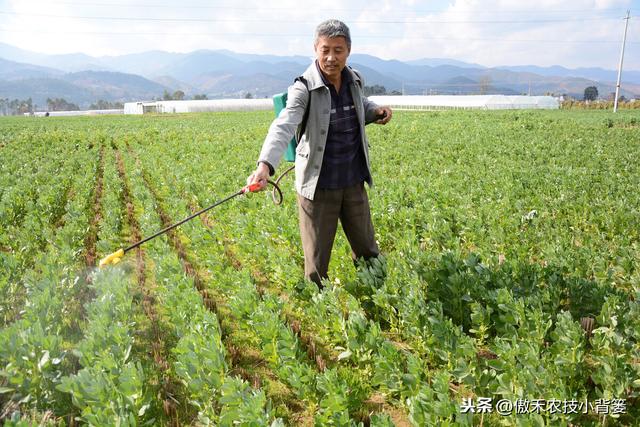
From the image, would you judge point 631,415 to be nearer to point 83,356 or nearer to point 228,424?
point 228,424

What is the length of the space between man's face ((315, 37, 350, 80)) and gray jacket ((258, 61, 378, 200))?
0.11m

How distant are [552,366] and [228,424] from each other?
6.40 ft

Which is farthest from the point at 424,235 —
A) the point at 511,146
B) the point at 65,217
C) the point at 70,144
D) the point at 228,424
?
the point at 70,144

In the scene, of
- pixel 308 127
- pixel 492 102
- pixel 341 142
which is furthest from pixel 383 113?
pixel 492 102

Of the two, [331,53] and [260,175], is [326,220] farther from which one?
[331,53]

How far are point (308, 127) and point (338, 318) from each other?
1489mm

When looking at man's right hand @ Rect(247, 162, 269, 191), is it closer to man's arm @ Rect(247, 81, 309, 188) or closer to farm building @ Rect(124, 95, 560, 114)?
man's arm @ Rect(247, 81, 309, 188)

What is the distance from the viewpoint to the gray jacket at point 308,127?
3.15 metres

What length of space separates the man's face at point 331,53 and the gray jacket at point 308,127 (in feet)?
0.37

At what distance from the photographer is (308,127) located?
3.39m

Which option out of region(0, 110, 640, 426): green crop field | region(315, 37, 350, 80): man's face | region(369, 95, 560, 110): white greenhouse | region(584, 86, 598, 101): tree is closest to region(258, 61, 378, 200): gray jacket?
region(315, 37, 350, 80): man's face

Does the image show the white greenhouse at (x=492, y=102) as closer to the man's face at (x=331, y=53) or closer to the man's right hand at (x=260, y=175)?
the man's face at (x=331, y=53)

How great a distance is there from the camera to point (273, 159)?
3.09 metres

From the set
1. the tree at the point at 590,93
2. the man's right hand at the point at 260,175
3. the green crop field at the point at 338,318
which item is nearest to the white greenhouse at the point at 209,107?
the green crop field at the point at 338,318
